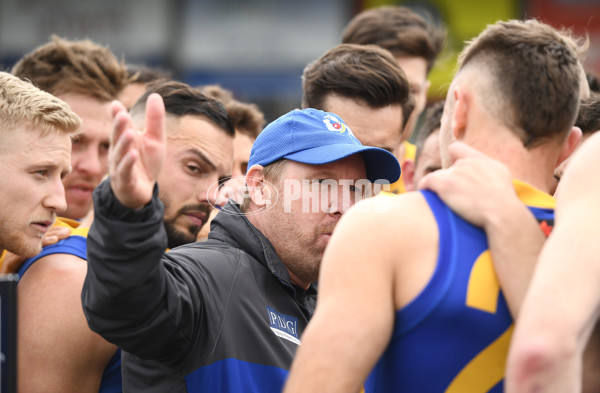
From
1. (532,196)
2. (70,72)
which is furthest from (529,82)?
(70,72)

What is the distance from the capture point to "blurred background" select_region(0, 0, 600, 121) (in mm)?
11508

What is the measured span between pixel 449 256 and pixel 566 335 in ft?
1.12

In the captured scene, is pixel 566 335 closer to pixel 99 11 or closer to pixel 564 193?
pixel 564 193

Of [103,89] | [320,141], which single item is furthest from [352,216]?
[103,89]

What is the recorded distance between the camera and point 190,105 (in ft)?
13.4

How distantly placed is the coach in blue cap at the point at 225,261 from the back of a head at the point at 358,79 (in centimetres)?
88

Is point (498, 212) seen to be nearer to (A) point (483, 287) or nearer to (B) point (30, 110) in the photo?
(A) point (483, 287)

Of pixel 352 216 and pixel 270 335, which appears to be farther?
pixel 270 335

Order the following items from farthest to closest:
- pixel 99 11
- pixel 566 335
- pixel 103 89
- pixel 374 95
→ pixel 99 11 < pixel 103 89 < pixel 374 95 < pixel 566 335

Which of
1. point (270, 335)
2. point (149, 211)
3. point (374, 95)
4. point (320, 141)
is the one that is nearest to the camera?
point (149, 211)

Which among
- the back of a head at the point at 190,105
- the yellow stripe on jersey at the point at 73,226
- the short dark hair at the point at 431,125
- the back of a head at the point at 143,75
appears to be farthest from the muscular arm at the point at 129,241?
the back of a head at the point at 143,75

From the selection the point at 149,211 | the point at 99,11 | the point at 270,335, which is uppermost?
the point at 149,211

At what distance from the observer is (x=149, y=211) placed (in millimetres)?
1999

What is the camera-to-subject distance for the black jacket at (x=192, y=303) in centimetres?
198
